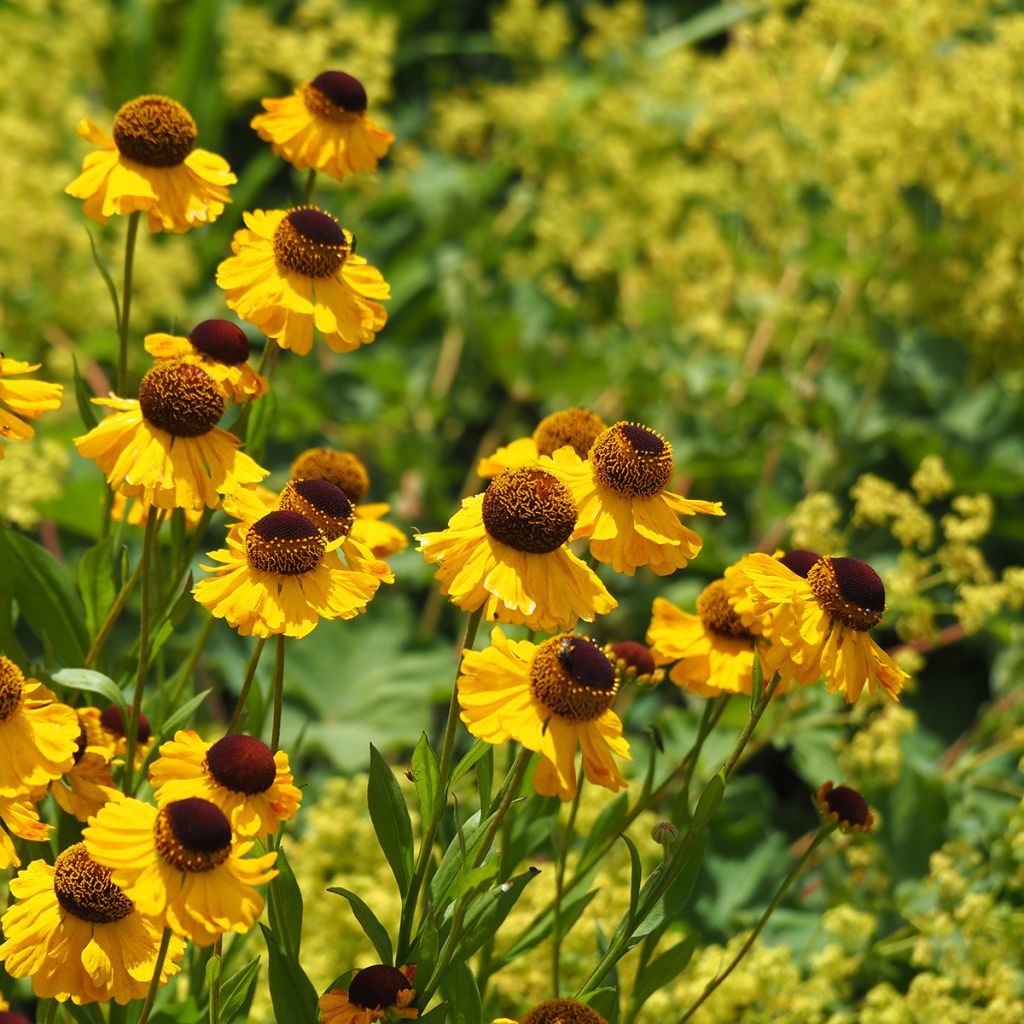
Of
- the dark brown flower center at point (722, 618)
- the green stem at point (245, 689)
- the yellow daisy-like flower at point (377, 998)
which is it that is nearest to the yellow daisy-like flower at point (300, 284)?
the green stem at point (245, 689)

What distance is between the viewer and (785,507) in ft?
8.36

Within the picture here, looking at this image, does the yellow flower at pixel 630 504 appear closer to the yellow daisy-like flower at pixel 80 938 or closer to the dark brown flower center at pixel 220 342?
the dark brown flower center at pixel 220 342

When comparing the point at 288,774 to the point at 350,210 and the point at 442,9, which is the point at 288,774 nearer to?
the point at 350,210

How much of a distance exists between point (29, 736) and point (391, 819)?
0.83 feet

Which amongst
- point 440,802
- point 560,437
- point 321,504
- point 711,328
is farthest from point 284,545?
Result: point 711,328

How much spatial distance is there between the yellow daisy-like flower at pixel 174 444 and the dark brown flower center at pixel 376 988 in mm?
319

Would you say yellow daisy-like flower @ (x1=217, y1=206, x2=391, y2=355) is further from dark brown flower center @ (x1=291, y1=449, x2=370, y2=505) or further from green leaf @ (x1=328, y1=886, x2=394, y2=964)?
green leaf @ (x1=328, y1=886, x2=394, y2=964)

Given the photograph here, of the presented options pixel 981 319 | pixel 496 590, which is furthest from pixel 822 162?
pixel 496 590

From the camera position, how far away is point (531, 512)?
0.90 meters

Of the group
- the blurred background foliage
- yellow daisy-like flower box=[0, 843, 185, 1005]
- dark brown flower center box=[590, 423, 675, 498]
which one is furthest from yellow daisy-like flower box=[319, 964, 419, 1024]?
the blurred background foliage

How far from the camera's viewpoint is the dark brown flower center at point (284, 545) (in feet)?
3.04

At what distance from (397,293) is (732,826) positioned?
173 cm

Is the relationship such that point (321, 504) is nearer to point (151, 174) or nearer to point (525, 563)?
point (525, 563)

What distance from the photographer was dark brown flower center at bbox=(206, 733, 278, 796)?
2.79 ft
